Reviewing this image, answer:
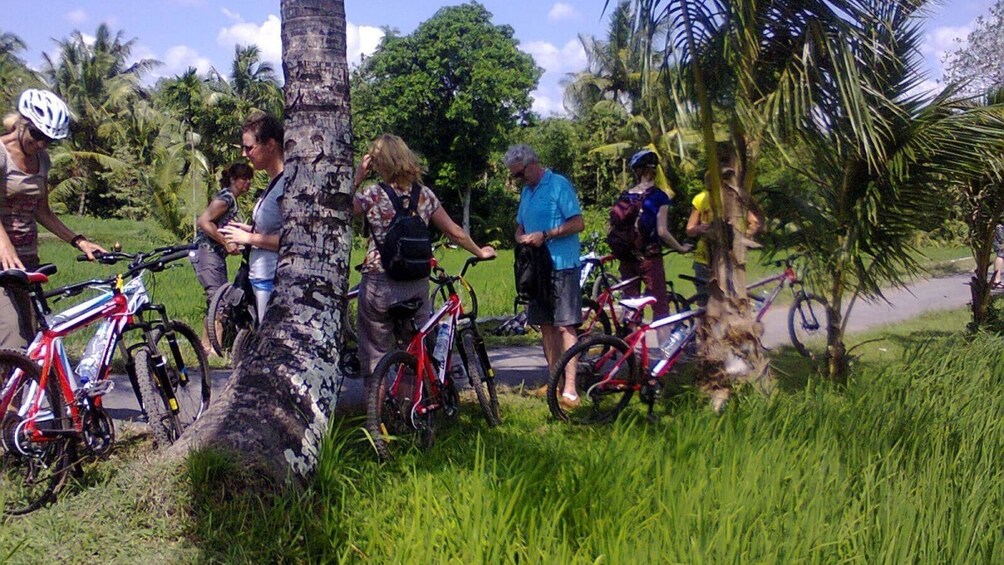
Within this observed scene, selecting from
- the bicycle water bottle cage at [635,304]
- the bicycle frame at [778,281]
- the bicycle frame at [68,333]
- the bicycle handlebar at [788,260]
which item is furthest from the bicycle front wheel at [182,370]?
the bicycle frame at [778,281]

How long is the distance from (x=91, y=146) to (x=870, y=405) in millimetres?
41381

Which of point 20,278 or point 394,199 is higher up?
point 394,199

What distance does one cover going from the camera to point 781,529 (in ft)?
11.3

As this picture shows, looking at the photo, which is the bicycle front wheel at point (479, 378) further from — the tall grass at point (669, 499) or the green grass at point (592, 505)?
the green grass at point (592, 505)

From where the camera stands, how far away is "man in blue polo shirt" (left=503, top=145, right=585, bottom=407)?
627cm

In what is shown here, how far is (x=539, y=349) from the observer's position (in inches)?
367

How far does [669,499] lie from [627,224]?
4.02 metres

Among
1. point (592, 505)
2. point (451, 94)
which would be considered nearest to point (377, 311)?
point (592, 505)

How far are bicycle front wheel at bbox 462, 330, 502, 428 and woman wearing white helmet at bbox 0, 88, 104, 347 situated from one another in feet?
7.13

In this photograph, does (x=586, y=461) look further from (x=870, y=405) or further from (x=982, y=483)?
(x=870, y=405)

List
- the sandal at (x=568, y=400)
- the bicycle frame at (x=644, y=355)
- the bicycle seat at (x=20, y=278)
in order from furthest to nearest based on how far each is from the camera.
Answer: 1. the sandal at (x=568, y=400)
2. the bicycle frame at (x=644, y=355)
3. the bicycle seat at (x=20, y=278)

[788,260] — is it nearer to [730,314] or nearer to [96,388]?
[730,314]

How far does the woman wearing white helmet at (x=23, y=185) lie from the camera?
4.46 metres

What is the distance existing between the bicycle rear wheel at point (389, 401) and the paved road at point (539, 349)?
1.13 meters
